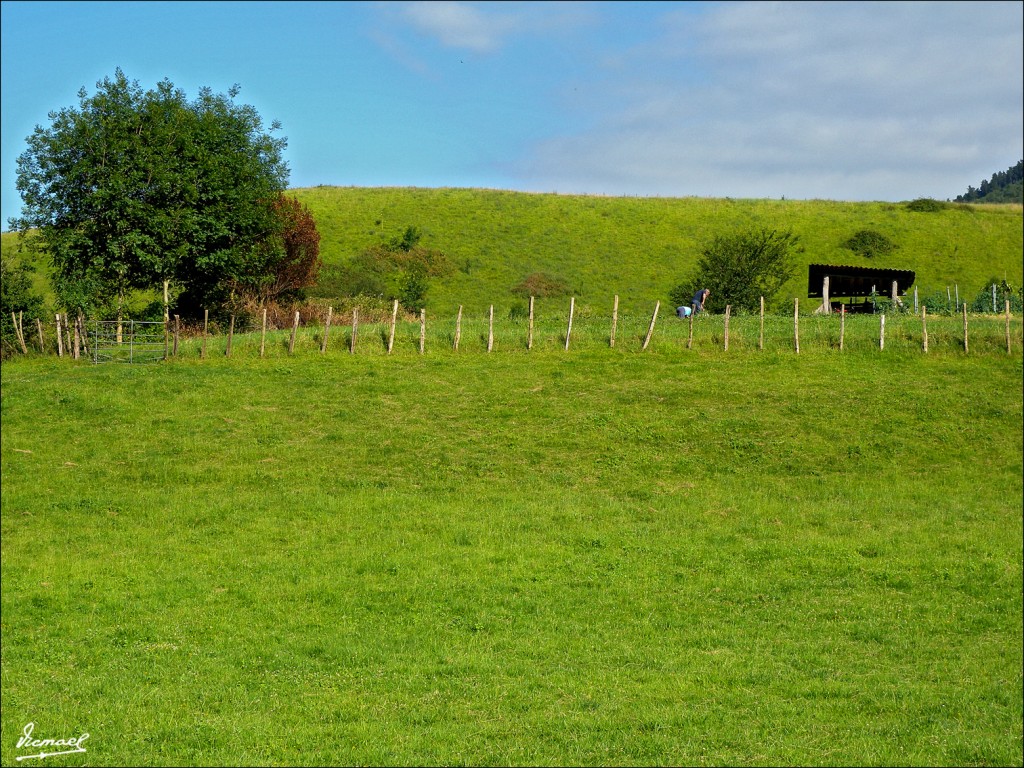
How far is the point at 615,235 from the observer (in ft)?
269

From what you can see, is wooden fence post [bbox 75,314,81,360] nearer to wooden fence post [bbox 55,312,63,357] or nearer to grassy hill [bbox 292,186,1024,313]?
wooden fence post [bbox 55,312,63,357]

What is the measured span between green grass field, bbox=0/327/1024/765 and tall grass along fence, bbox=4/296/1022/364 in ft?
0.95

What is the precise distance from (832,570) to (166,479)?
1693cm

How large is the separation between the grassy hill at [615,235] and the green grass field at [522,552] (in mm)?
29815

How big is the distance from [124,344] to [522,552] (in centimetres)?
2609

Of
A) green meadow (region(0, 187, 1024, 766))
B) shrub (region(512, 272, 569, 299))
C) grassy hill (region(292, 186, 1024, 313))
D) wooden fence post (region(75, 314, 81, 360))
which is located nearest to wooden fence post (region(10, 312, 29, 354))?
wooden fence post (region(75, 314, 81, 360))

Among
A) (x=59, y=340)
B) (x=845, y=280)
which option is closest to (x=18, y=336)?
(x=59, y=340)

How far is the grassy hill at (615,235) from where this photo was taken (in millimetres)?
70000

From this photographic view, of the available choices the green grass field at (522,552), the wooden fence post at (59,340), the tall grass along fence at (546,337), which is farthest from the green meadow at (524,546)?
the wooden fence post at (59,340)

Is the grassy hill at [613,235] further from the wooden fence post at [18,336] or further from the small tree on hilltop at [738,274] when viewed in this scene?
the wooden fence post at [18,336]

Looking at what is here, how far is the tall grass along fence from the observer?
37.4 metres

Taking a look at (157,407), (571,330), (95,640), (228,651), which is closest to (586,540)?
(228,651)

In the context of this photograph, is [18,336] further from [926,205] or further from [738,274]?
[926,205]

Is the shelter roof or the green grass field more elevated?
the shelter roof
